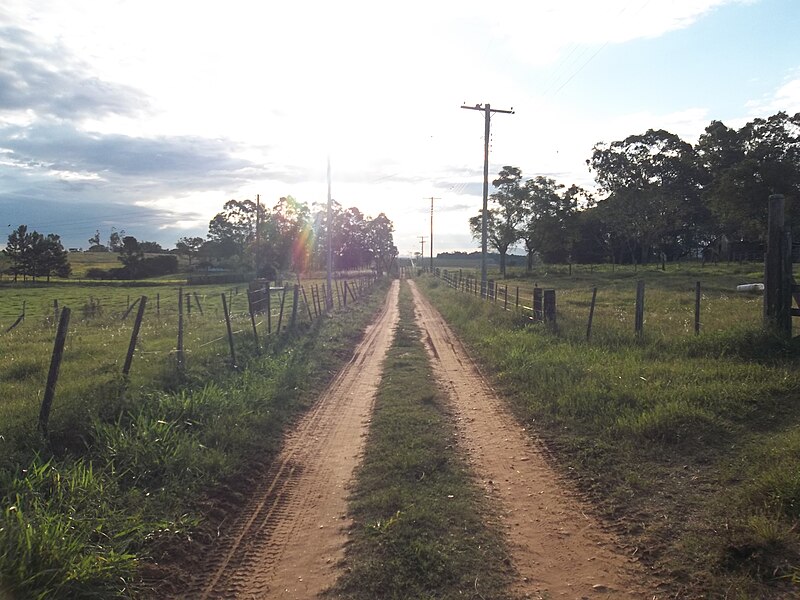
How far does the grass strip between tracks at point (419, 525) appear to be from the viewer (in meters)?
3.96

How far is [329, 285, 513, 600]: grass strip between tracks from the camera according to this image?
396 cm

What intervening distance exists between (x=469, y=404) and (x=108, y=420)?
4.81 meters

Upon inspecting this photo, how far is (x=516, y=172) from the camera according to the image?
2418 inches

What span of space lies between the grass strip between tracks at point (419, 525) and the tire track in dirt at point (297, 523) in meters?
0.18

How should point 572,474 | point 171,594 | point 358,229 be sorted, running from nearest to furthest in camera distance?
point 171,594 → point 572,474 → point 358,229

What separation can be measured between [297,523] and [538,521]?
76.9 inches

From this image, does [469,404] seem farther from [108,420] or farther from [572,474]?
[108,420]

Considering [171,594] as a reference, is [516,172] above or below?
above

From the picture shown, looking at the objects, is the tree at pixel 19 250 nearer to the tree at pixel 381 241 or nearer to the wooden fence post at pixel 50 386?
the tree at pixel 381 241

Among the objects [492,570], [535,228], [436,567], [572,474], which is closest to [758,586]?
[492,570]

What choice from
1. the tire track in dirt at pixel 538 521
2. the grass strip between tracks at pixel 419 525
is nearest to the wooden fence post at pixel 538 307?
the tire track in dirt at pixel 538 521

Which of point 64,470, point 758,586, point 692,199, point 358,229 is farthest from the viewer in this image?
point 358,229

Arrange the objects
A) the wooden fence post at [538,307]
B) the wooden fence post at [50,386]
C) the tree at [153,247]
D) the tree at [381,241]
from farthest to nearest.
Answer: the tree at [153,247] < the tree at [381,241] < the wooden fence post at [538,307] < the wooden fence post at [50,386]

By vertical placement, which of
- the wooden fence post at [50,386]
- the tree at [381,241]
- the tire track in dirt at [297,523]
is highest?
the tree at [381,241]
